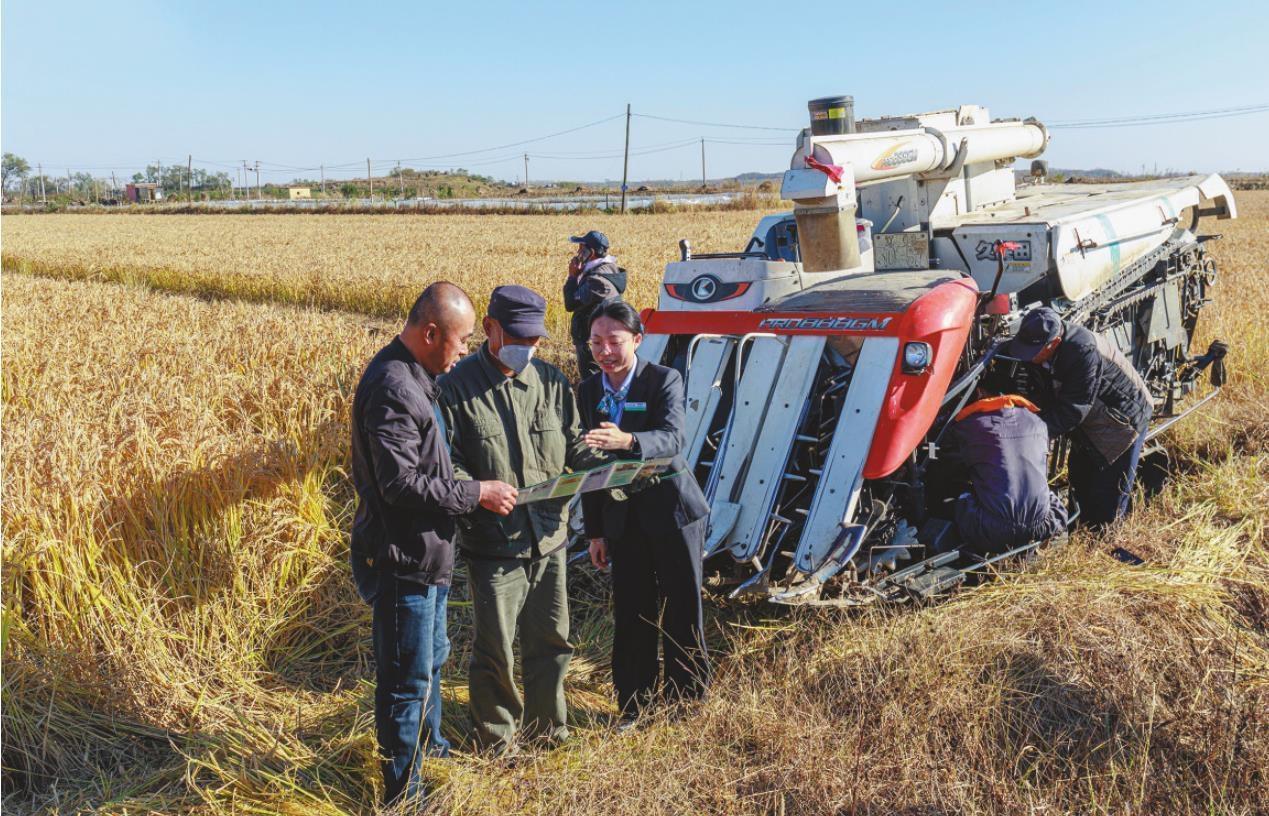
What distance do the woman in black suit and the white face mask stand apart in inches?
14.6

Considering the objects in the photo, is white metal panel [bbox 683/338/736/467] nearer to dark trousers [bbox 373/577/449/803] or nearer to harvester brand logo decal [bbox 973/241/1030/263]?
Answer: dark trousers [bbox 373/577/449/803]

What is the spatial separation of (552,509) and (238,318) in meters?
7.43

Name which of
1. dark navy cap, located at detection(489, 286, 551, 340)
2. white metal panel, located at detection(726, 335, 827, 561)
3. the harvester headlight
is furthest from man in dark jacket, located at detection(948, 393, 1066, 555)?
dark navy cap, located at detection(489, 286, 551, 340)

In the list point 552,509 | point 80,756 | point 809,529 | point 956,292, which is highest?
point 956,292

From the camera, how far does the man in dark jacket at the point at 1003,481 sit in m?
4.46

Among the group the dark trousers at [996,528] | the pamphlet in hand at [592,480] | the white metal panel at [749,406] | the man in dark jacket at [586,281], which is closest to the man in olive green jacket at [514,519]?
the pamphlet in hand at [592,480]

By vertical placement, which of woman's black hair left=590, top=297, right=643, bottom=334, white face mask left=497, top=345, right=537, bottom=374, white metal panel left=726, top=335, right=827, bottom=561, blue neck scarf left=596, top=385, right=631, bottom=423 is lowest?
white metal panel left=726, top=335, right=827, bottom=561

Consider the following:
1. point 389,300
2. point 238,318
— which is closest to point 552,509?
point 238,318

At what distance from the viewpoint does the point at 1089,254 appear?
6.19 meters

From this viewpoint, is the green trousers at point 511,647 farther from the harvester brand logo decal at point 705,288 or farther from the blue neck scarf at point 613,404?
the harvester brand logo decal at point 705,288

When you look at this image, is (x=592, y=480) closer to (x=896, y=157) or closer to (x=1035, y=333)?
(x=1035, y=333)

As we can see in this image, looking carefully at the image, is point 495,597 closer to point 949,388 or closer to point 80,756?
point 80,756

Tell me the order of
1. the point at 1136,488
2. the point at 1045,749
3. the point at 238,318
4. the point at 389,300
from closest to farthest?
the point at 1045,749, the point at 1136,488, the point at 238,318, the point at 389,300

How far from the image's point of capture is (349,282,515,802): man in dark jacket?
9.55 ft
